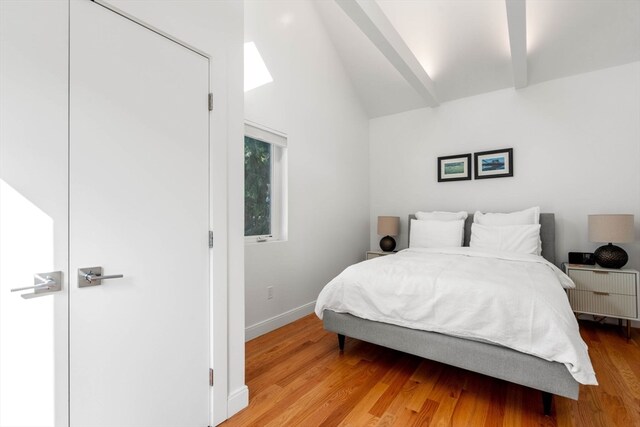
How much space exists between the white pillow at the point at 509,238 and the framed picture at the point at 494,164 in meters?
0.79

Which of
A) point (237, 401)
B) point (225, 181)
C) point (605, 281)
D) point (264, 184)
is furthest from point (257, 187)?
point (605, 281)

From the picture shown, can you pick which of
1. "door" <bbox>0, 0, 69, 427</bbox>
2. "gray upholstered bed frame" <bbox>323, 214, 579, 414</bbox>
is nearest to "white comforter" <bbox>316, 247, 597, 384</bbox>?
"gray upholstered bed frame" <bbox>323, 214, 579, 414</bbox>

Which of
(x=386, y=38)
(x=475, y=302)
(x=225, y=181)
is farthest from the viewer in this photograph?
(x=386, y=38)

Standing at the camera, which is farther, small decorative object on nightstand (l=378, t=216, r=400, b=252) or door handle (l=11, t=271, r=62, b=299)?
small decorative object on nightstand (l=378, t=216, r=400, b=252)

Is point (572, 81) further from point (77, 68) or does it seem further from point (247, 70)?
point (77, 68)

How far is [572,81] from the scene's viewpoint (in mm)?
3443

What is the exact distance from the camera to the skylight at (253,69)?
2.77 m

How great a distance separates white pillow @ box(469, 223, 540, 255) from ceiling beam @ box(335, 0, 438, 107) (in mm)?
1843

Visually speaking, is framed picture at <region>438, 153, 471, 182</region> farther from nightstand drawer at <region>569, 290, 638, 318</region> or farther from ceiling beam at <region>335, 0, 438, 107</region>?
nightstand drawer at <region>569, 290, 638, 318</region>

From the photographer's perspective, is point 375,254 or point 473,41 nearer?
point 473,41

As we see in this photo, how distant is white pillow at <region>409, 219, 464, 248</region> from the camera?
3.65m

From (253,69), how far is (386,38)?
123 centimetres

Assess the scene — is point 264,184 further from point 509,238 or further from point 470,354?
point 509,238

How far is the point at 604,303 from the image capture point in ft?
9.61
